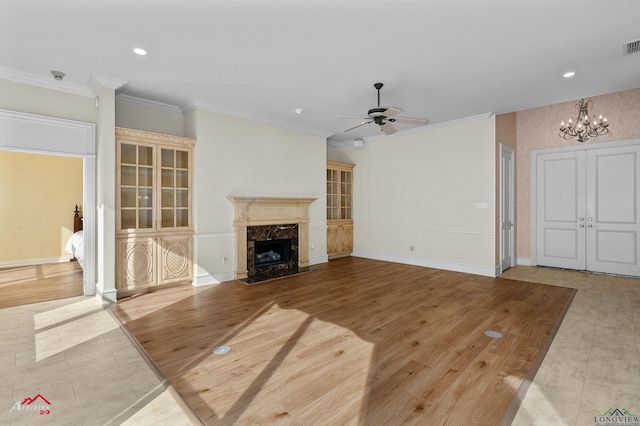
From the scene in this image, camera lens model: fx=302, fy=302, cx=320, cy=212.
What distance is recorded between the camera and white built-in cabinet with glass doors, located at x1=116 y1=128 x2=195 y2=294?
14.4 feet

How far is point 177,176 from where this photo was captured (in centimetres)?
495

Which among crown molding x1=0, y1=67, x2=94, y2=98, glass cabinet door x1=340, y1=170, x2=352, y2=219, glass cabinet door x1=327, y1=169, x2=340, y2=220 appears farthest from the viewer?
glass cabinet door x1=340, y1=170, x2=352, y2=219

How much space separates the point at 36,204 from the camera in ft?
21.0

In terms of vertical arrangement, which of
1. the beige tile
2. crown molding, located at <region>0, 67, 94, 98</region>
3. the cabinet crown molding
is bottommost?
the beige tile

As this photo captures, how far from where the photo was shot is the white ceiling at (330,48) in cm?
265

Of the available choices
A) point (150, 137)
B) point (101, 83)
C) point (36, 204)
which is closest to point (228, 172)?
point (150, 137)

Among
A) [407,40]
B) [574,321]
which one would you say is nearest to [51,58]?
[407,40]

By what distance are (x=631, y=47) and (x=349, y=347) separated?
4.40 metres

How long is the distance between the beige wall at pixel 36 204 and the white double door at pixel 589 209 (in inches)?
402

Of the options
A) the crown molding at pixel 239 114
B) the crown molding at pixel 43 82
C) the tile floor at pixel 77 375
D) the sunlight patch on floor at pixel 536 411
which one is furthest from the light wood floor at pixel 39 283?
the sunlight patch on floor at pixel 536 411

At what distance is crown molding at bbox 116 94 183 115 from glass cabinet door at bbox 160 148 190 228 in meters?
0.86

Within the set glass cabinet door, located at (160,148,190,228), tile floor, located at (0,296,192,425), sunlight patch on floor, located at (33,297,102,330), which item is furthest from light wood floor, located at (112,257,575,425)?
glass cabinet door, located at (160,148,190,228)

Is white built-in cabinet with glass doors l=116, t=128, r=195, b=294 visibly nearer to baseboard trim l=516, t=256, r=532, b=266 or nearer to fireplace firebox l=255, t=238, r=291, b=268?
fireplace firebox l=255, t=238, r=291, b=268

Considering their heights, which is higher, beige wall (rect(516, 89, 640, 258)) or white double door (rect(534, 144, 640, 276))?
beige wall (rect(516, 89, 640, 258))
